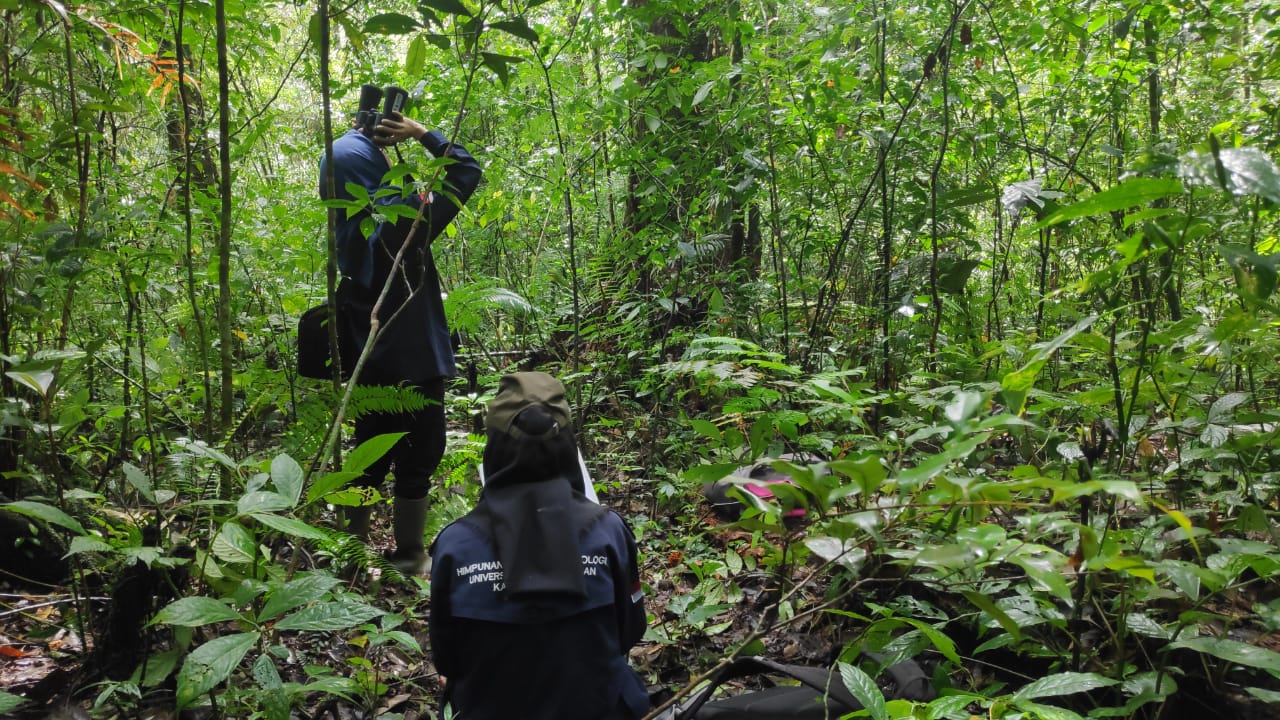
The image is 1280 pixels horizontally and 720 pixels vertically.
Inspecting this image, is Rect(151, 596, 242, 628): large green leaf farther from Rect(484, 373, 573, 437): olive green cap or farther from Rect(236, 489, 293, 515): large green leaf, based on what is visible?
Rect(484, 373, 573, 437): olive green cap

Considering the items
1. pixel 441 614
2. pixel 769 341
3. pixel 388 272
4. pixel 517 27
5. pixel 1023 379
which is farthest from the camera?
pixel 769 341

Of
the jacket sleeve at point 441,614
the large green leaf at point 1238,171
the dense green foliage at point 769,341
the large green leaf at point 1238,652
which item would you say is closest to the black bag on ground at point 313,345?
the dense green foliage at point 769,341

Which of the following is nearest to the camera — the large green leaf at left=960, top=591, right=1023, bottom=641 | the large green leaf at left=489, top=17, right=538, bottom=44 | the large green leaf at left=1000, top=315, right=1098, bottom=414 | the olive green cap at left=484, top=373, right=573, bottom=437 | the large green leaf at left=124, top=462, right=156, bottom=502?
the large green leaf at left=960, top=591, right=1023, bottom=641

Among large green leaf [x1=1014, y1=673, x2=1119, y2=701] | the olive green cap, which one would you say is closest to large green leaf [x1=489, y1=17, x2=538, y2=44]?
the olive green cap

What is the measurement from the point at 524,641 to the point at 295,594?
0.78m

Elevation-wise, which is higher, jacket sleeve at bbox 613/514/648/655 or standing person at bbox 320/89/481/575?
standing person at bbox 320/89/481/575

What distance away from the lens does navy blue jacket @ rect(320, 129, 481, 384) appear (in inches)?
119

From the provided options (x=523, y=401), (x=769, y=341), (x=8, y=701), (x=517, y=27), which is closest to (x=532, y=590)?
(x=523, y=401)

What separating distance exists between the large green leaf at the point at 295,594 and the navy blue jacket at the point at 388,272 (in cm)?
171

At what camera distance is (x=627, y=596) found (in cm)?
217

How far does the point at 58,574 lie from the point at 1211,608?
408 centimetres

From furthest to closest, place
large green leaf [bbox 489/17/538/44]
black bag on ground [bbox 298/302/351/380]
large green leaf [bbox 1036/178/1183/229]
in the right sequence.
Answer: black bag on ground [bbox 298/302/351/380], large green leaf [bbox 489/17/538/44], large green leaf [bbox 1036/178/1183/229]

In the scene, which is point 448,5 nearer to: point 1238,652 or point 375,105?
point 375,105

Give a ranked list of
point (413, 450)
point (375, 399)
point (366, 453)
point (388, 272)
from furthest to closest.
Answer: point (413, 450) < point (388, 272) < point (375, 399) < point (366, 453)
